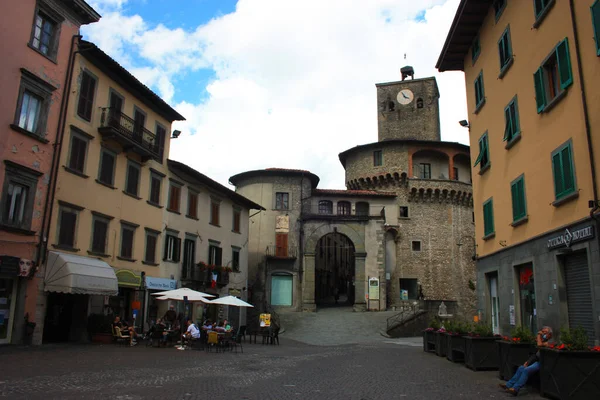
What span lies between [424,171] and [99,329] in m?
36.0

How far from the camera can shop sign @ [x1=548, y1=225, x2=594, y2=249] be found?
1277 centimetres

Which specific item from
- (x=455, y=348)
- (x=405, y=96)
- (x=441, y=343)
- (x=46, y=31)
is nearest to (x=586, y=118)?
(x=455, y=348)

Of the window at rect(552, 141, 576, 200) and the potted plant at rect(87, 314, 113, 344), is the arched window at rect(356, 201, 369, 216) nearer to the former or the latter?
the potted plant at rect(87, 314, 113, 344)

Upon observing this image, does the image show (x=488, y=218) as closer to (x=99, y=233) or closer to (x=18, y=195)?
(x=99, y=233)

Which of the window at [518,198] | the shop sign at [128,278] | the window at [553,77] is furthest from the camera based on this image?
the shop sign at [128,278]

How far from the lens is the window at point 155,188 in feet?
89.3

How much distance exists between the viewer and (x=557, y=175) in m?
14.5

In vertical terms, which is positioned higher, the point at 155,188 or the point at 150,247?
the point at 155,188

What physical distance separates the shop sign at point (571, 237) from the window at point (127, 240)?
18.6 metres

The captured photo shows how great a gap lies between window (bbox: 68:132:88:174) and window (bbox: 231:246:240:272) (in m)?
15.4

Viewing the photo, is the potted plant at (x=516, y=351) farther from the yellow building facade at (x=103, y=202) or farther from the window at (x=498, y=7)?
the yellow building facade at (x=103, y=202)

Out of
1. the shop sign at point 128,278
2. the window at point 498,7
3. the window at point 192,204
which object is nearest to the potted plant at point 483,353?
the window at point 498,7

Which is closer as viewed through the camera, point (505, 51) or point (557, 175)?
point (557, 175)

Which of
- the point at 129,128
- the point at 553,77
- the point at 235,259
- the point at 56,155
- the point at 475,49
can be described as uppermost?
the point at 475,49
